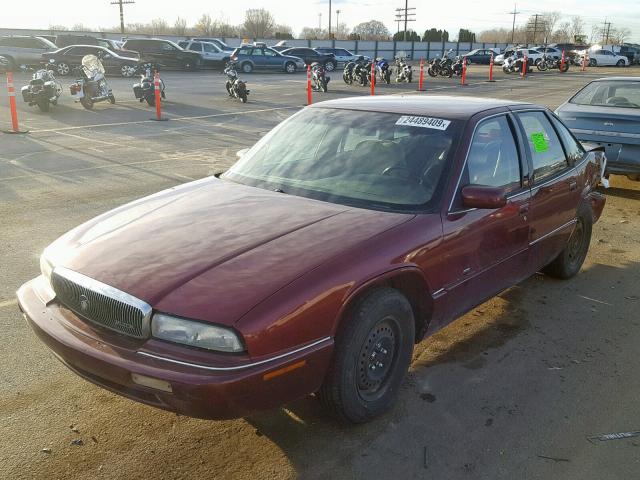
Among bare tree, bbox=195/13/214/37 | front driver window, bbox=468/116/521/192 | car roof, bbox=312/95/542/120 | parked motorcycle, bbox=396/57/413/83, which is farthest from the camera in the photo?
bare tree, bbox=195/13/214/37

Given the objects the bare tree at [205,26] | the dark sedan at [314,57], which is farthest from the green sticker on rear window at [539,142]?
the bare tree at [205,26]

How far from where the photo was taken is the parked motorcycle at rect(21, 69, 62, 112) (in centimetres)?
1594

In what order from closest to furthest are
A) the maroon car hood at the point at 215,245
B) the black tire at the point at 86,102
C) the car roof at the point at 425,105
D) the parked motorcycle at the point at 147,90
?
the maroon car hood at the point at 215,245, the car roof at the point at 425,105, the black tire at the point at 86,102, the parked motorcycle at the point at 147,90

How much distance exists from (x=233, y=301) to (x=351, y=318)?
2.09 feet

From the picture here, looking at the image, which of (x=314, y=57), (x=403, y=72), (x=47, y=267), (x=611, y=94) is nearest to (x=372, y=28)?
(x=314, y=57)

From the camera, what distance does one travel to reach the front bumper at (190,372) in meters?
2.45

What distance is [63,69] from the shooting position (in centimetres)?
2756

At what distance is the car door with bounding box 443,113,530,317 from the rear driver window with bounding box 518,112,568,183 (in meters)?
0.19

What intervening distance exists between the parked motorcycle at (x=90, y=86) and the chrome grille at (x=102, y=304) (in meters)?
15.2

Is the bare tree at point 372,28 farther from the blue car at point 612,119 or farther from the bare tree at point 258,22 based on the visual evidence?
the blue car at point 612,119

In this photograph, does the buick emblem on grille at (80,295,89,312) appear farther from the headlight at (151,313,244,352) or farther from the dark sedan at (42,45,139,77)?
the dark sedan at (42,45,139,77)

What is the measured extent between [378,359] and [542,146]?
240cm

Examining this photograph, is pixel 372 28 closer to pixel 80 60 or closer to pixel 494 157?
pixel 80 60

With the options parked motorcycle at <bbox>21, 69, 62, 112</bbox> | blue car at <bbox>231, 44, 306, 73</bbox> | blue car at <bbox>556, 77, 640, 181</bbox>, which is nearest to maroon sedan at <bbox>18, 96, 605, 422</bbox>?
blue car at <bbox>556, 77, 640, 181</bbox>
